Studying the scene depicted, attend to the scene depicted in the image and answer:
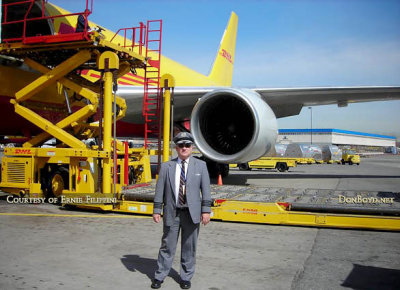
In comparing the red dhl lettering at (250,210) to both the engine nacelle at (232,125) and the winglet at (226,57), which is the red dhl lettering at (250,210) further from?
the winglet at (226,57)

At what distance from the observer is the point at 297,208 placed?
5.45 metres

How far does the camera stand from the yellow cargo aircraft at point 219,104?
7520 mm

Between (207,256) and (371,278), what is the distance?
1.50 metres

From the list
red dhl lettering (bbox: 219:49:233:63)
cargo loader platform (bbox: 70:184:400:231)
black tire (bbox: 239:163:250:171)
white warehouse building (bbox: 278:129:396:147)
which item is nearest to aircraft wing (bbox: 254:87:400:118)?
cargo loader platform (bbox: 70:184:400:231)

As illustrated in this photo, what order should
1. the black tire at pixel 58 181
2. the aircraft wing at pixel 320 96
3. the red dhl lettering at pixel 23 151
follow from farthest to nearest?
1. the aircraft wing at pixel 320 96
2. the black tire at pixel 58 181
3. the red dhl lettering at pixel 23 151

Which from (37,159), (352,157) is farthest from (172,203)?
(352,157)

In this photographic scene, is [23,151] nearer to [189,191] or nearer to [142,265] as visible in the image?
[142,265]

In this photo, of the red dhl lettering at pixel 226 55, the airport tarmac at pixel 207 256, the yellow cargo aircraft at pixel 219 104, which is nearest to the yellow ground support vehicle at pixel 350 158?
the red dhl lettering at pixel 226 55

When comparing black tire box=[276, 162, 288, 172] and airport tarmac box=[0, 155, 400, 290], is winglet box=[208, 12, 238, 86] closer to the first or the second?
black tire box=[276, 162, 288, 172]

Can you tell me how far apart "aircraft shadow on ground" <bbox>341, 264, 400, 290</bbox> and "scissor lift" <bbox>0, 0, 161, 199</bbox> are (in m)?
3.77

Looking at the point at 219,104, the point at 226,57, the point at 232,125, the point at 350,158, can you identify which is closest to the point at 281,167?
the point at 226,57

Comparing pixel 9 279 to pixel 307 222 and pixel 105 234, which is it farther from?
pixel 307 222

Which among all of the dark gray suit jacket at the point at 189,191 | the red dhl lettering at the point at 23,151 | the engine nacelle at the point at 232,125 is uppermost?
the engine nacelle at the point at 232,125

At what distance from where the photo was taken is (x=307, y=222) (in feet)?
17.2
